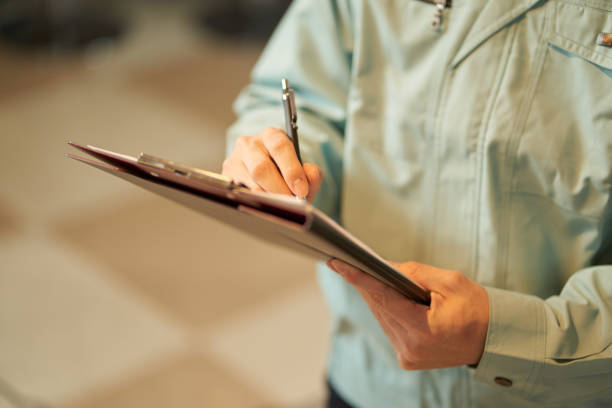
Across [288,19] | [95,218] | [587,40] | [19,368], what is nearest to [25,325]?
[19,368]

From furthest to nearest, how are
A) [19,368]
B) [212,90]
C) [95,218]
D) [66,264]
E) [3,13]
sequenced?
[3,13] → [212,90] → [95,218] → [66,264] → [19,368]

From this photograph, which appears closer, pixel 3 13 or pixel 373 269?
pixel 373 269

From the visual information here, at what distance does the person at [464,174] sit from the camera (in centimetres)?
69

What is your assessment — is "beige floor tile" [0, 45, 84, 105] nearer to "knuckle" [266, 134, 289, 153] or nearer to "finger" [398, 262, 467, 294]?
"knuckle" [266, 134, 289, 153]

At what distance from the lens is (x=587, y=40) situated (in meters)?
0.67

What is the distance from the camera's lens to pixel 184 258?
88.7 inches

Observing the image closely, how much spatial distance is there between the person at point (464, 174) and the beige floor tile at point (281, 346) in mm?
957

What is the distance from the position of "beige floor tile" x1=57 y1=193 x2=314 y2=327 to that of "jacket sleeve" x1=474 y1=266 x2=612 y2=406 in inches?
56.4

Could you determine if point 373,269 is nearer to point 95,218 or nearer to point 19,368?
point 19,368

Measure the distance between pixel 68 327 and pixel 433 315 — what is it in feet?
5.25

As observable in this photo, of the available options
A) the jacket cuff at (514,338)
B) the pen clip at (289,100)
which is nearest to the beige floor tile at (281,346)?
the jacket cuff at (514,338)

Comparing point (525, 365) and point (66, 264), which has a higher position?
point (525, 365)

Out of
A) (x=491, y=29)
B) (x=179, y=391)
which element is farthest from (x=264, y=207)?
(x=179, y=391)

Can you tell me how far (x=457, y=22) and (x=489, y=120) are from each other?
0.41 ft
